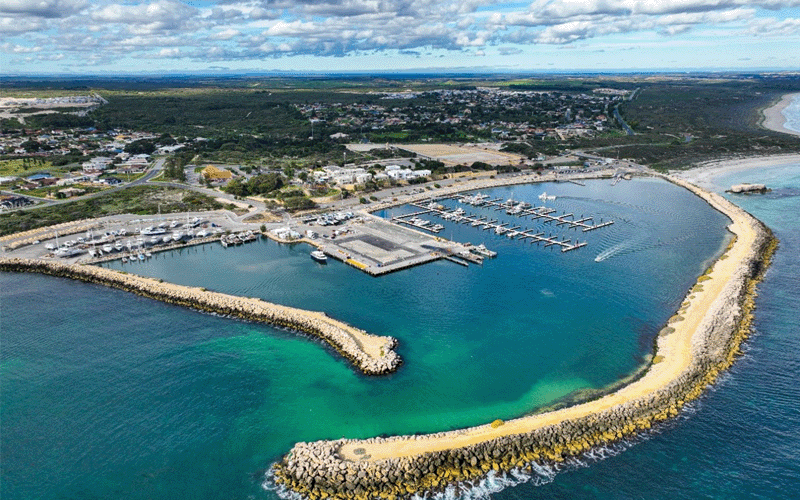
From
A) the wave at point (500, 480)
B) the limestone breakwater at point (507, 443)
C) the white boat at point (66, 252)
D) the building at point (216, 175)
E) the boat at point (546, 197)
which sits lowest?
the wave at point (500, 480)

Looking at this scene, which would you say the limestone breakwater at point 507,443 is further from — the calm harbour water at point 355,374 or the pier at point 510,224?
the pier at point 510,224

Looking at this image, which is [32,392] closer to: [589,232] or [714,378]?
[714,378]

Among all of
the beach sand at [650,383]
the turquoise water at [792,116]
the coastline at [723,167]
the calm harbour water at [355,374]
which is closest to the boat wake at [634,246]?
the calm harbour water at [355,374]

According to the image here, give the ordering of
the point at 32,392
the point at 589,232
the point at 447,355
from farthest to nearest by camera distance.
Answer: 1. the point at 589,232
2. the point at 447,355
3. the point at 32,392

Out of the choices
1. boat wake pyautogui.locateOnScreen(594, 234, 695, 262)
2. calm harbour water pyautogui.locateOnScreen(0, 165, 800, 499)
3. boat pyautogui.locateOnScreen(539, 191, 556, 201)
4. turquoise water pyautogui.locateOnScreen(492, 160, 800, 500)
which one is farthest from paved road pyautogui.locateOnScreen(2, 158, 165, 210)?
turquoise water pyautogui.locateOnScreen(492, 160, 800, 500)

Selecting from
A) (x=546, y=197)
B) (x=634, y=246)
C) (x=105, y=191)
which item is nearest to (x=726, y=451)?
(x=634, y=246)

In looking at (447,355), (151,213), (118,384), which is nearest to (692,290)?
(447,355)
